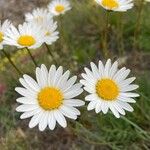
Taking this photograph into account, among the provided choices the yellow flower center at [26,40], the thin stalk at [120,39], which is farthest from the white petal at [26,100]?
the thin stalk at [120,39]

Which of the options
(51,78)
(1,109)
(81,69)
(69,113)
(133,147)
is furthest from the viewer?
(81,69)

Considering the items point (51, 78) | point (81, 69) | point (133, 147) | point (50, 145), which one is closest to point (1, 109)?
point (50, 145)

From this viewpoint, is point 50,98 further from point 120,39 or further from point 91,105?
point 120,39

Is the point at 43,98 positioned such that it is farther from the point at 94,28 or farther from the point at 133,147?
the point at 94,28

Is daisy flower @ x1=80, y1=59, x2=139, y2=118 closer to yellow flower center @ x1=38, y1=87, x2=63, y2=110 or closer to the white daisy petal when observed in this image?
yellow flower center @ x1=38, y1=87, x2=63, y2=110

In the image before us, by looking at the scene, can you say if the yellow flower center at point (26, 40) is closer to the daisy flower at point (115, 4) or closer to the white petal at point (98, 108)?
the daisy flower at point (115, 4)

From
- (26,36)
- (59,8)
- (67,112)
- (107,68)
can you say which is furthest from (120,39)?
(67,112)
